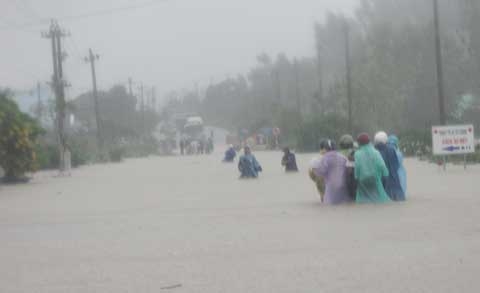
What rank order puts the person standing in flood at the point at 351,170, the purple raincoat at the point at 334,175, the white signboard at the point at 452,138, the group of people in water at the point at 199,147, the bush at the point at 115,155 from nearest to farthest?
the purple raincoat at the point at 334,175, the person standing in flood at the point at 351,170, the white signboard at the point at 452,138, the bush at the point at 115,155, the group of people in water at the point at 199,147

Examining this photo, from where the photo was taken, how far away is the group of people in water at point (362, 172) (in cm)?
1644

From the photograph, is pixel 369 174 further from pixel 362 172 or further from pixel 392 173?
pixel 392 173

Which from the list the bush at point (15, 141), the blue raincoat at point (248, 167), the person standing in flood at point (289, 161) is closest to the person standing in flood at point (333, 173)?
the blue raincoat at point (248, 167)

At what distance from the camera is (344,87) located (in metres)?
60.1

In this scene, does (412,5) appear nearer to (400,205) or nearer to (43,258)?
(400,205)

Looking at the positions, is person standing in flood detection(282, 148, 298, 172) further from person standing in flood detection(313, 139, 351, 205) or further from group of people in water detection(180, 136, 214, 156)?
group of people in water detection(180, 136, 214, 156)

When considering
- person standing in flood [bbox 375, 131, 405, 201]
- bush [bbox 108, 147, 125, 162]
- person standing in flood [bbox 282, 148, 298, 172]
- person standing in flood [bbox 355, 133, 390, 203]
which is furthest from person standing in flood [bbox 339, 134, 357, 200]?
bush [bbox 108, 147, 125, 162]

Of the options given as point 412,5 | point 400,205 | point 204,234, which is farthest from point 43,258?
point 412,5

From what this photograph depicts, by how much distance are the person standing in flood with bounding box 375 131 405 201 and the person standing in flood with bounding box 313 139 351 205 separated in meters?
0.83

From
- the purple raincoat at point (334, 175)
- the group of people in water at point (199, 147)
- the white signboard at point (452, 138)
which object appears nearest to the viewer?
the purple raincoat at point (334, 175)

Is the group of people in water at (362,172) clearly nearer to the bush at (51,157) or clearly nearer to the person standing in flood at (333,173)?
the person standing in flood at (333,173)

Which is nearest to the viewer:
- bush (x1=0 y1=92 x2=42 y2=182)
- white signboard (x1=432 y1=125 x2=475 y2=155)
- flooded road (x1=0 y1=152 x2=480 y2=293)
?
flooded road (x1=0 y1=152 x2=480 y2=293)

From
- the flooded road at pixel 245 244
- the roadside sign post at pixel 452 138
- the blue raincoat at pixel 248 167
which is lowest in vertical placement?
the flooded road at pixel 245 244

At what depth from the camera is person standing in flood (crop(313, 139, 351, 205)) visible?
55.3ft
